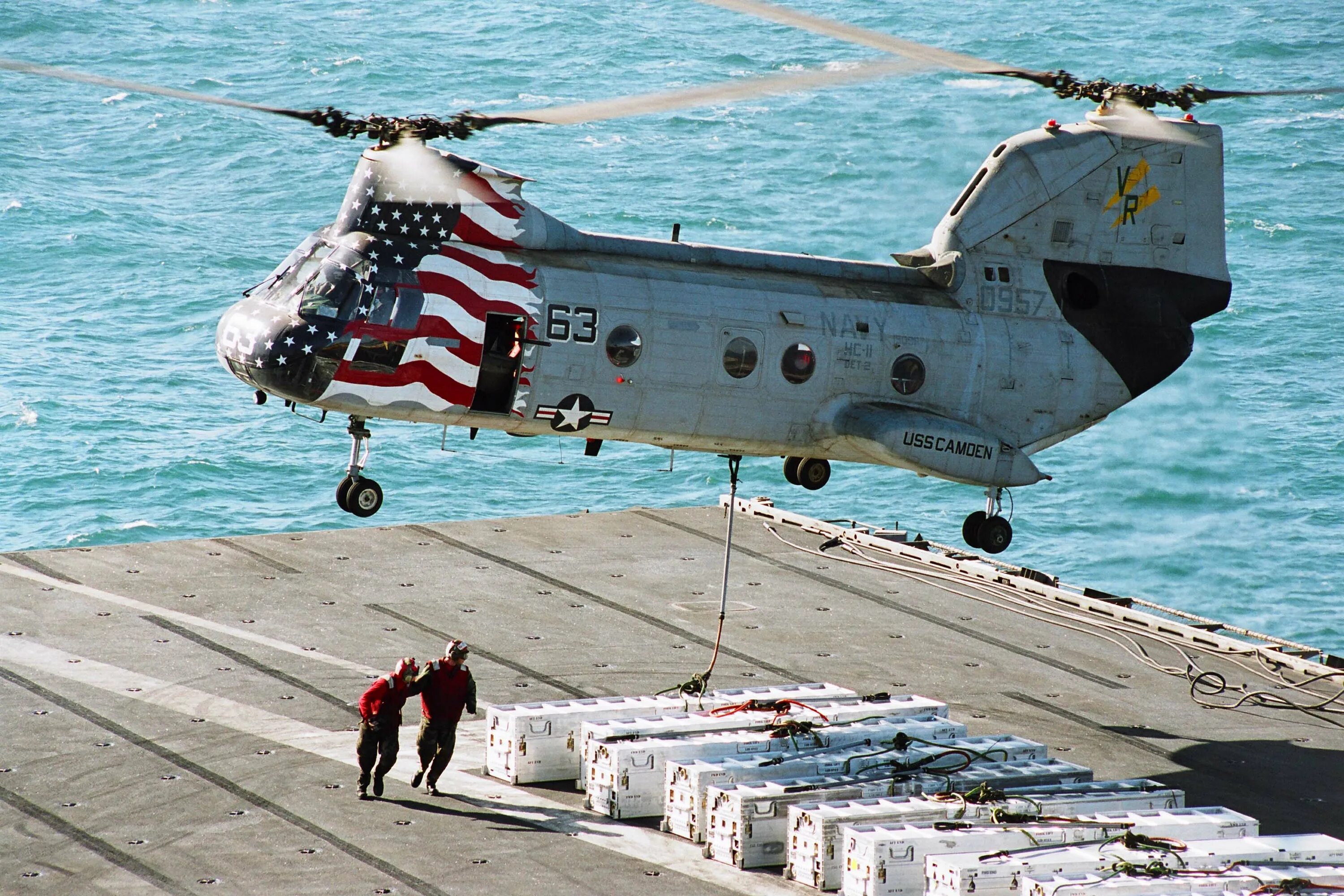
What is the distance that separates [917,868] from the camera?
19078mm

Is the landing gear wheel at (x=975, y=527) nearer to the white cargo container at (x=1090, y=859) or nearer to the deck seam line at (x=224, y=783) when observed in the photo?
the white cargo container at (x=1090, y=859)

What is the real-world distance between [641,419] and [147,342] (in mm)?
50268

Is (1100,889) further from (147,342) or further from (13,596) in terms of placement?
(147,342)

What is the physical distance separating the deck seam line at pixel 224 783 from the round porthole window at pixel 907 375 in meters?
9.00

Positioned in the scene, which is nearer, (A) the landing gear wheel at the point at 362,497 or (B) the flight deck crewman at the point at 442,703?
(A) the landing gear wheel at the point at 362,497

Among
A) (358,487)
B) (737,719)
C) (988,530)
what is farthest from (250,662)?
(988,530)

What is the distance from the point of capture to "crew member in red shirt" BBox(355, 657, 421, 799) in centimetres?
2155

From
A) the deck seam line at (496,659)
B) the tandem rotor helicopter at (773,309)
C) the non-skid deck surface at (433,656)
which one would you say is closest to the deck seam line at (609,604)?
the non-skid deck surface at (433,656)

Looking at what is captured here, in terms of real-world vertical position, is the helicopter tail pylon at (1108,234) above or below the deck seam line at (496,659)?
above

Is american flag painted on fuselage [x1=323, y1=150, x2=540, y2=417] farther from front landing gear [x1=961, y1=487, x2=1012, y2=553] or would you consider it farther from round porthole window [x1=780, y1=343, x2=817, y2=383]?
front landing gear [x1=961, y1=487, x2=1012, y2=553]

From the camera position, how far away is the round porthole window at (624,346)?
68.3ft

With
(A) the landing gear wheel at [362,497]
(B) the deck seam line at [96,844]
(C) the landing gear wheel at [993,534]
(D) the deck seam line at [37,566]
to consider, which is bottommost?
(B) the deck seam line at [96,844]

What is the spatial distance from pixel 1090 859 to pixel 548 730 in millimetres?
7739

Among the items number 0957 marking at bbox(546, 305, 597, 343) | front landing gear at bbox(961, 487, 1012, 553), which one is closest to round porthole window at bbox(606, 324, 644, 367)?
number 0957 marking at bbox(546, 305, 597, 343)
